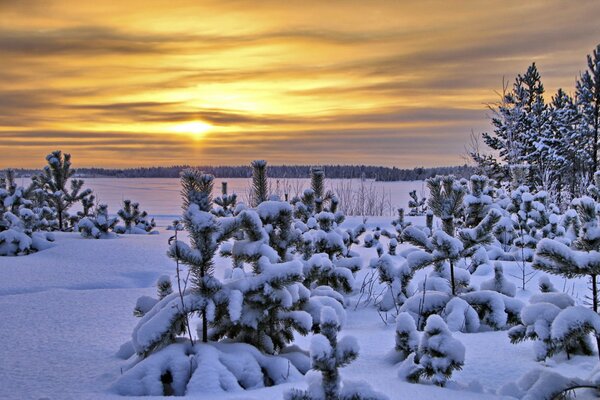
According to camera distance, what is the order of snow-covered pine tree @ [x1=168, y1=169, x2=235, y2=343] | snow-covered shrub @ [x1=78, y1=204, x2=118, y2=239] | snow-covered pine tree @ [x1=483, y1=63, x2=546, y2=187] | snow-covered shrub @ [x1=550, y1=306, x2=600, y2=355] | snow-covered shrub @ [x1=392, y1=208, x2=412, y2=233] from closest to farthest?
snow-covered shrub @ [x1=550, y1=306, x2=600, y2=355] → snow-covered pine tree @ [x1=168, y1=169, x2=235, y2=343] → snow-covered shrub @ [x1=78, y1=204, x2=118, y2=239] → snow-covered shrub @ [x1=392, y1=208, x2=412, y2=233] → snow-covered pine tree @ [x1=483, y1=63, x2=546, y2=187]

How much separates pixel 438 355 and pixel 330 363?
1.59m

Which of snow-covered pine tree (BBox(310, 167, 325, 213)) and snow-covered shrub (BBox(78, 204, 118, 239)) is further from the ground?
snow-covered pine tree (BBox(310, 167, 325, 213))

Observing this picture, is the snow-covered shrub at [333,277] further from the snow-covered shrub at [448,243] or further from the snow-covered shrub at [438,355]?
the snow-covered shrub at [438,355]

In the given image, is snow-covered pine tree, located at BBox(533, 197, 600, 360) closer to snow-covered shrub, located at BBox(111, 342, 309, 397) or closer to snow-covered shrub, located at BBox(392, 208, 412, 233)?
snow-covered shrub, located at BBox(111, 342, 309, 397)

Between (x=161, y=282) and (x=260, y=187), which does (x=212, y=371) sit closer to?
(x=161, y=282)

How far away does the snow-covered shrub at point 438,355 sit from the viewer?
3.20 meters

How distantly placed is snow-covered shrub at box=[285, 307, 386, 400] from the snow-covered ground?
111 cm

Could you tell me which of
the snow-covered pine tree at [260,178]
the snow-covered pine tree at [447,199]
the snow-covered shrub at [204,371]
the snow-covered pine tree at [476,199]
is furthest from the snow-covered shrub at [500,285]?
the snow-covered shrub at [204,371]

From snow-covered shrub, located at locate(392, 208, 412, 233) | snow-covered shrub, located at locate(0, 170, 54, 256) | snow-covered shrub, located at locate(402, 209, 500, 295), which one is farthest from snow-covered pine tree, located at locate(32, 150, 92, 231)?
snow-covered shrub, located at locate(402, 209, 500, 295)

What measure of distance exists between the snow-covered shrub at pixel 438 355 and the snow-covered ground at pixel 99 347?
8cm

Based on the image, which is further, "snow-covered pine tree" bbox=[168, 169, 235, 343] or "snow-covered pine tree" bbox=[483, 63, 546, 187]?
"snow-covered pine tree" bbox=[483, 63, 546, 187]

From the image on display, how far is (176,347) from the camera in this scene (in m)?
3.59

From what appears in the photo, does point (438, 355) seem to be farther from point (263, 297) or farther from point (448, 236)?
point (448, 236)

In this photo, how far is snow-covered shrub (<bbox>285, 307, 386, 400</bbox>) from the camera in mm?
1870
